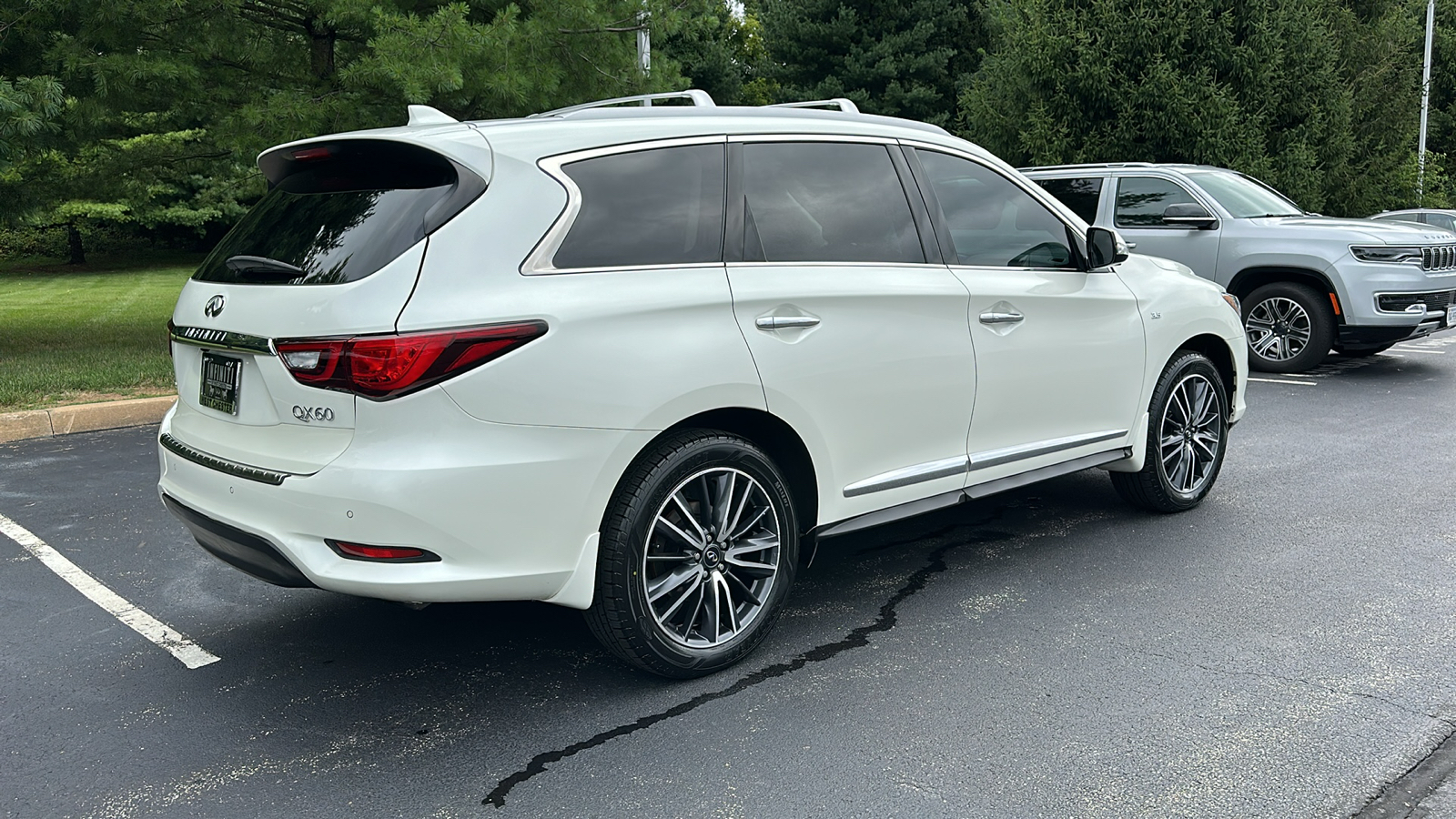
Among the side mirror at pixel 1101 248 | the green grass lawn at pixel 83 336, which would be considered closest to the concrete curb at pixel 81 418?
the green grass lawn at pixel 83 336

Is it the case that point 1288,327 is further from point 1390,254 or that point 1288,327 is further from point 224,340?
point 224,340

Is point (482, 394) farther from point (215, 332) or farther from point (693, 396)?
point (215, 332)

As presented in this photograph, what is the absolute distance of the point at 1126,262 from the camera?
546 cm

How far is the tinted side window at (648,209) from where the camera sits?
363 cm

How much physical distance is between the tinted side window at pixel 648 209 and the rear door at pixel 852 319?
112mm

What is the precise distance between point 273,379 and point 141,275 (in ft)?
96.1

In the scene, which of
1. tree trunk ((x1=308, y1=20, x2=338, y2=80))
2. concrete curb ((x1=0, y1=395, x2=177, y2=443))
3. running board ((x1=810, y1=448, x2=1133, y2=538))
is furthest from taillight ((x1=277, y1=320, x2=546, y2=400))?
tree trunk ((x1=308, y1=20, x2=338, y2=80))

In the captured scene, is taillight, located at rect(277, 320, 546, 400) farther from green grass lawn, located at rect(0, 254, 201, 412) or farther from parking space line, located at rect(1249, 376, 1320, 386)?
parking space line, located at rect(1249, 376, 1320, 386)

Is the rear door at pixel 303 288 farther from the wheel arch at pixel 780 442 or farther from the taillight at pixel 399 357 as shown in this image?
→ the wheel arch at pixel 780 442

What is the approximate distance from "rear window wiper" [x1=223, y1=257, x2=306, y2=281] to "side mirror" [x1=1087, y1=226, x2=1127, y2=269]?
330cm

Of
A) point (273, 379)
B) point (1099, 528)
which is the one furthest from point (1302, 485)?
point (273, 379)

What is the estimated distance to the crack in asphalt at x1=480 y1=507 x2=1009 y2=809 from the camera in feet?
10.7

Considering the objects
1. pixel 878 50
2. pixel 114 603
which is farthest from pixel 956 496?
pixel 878 50

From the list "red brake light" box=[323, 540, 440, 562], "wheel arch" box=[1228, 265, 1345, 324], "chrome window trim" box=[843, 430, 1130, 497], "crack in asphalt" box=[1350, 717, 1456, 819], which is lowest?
"crack in asphalt" box=[1350, 717, 1456, 819]
